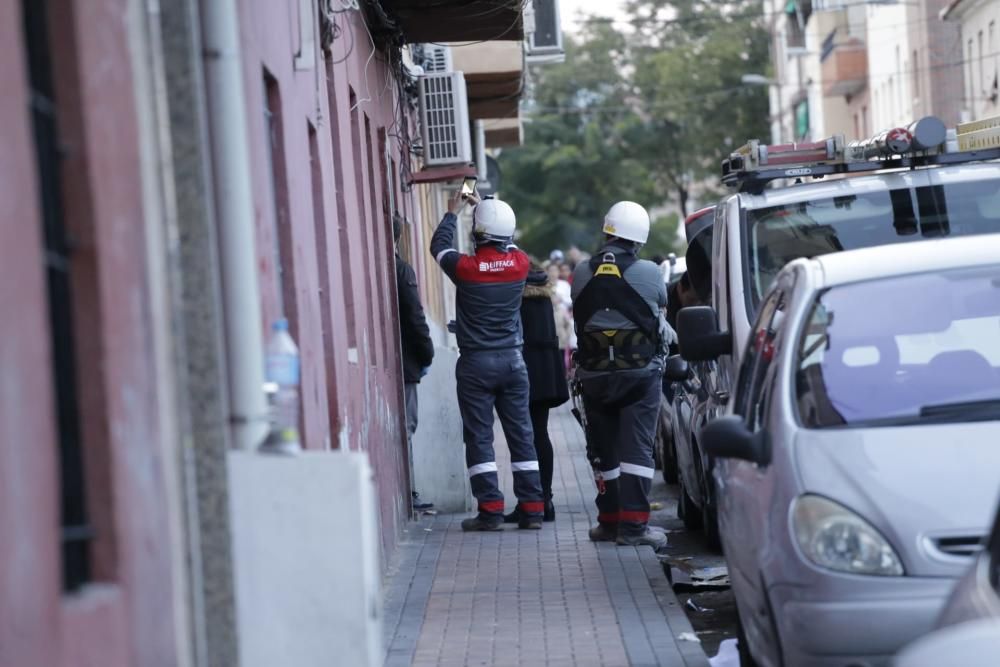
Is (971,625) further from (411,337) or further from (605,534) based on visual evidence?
→ (411,337)

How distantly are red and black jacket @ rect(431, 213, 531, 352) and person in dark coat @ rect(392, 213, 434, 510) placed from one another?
42.7 inches

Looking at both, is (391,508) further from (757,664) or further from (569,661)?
(757,664)

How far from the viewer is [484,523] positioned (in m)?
12.5

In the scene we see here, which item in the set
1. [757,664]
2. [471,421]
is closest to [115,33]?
[757,664]

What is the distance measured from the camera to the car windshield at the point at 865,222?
386 inches

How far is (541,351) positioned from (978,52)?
32.6 meters

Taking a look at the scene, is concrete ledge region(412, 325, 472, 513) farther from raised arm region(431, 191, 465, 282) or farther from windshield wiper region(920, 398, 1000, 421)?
windshield wiper region(920, 398, 1000, 421)

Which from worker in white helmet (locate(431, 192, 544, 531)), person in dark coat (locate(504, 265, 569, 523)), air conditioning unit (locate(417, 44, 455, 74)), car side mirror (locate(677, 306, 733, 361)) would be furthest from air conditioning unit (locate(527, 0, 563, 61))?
car side mirror (locate(677, 306, 733, 361))

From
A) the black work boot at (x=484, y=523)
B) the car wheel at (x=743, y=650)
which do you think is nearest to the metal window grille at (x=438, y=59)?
the black work boot at (x=484, y=523)

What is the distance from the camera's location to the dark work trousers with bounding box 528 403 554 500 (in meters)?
13.1

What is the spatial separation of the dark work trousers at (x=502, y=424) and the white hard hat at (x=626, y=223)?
4.33ft

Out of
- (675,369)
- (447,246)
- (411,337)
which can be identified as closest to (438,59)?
(411,337)

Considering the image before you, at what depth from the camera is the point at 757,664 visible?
6.73 m

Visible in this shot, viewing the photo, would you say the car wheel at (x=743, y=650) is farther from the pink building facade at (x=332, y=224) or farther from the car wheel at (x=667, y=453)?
the car wheel at (x=667, y=453)
